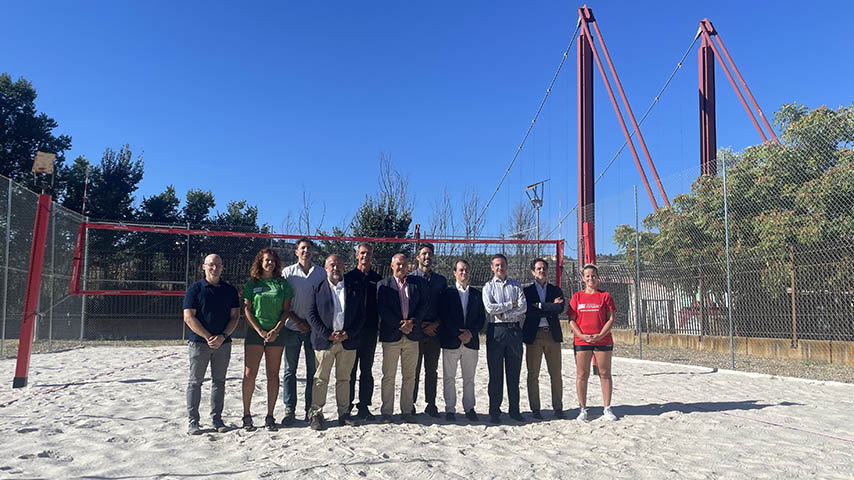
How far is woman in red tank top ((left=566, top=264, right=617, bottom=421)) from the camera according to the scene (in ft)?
17.7

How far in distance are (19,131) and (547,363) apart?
2109 cm

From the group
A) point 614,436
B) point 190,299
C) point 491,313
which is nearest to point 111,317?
point 190,299

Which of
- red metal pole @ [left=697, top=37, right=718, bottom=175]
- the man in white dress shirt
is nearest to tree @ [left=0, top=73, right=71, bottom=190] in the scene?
the man in white dress shirt

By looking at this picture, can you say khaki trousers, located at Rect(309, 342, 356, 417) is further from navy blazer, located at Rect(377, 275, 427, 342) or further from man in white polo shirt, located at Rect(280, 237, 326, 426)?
navy blazer, located at Rect(377, 275, 427, 342)

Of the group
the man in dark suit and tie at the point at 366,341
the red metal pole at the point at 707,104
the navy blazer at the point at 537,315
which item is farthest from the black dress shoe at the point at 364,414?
the red metal pole at the point at 707,104

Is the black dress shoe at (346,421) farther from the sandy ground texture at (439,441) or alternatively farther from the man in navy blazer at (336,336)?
the sandy ground texture at (439,441)

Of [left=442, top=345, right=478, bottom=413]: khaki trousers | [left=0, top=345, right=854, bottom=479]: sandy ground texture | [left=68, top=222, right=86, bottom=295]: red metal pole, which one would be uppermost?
[left=68, top=222, right=86, bottom=295]: red metal pole

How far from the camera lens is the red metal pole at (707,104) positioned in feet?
65.3

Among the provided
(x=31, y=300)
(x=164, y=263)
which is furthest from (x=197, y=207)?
(x=31, y=300)

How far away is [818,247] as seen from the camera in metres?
8.76

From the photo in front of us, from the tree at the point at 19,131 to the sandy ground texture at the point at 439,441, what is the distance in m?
16.0

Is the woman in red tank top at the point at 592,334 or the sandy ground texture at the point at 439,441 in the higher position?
the woman in red tank top at the point at 592,334

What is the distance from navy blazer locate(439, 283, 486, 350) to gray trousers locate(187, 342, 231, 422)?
188 cm

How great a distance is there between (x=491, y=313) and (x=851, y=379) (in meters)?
5.45
